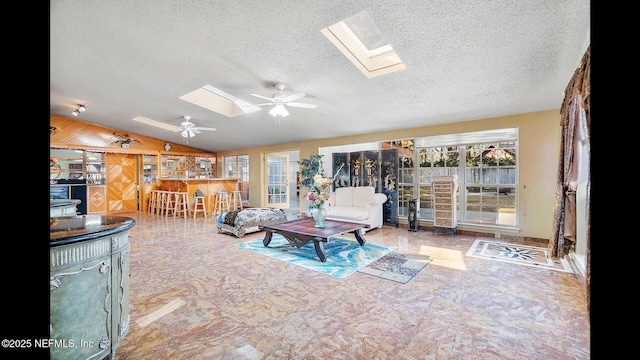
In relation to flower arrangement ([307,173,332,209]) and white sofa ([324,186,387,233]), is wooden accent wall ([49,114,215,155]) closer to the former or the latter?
white sofa ([324,186,387,233])

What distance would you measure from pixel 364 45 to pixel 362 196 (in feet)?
10.1

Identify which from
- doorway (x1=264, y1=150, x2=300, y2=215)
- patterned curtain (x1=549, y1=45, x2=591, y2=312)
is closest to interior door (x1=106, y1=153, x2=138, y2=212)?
doorway (x1=264, y1=150, x2=300, y2=215)

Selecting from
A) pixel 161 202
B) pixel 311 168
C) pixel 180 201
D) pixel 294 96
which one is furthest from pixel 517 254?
pixel 161 202

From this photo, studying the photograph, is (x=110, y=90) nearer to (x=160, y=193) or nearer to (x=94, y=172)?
(x=160, y=193)

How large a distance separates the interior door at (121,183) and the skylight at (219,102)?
16.4ft

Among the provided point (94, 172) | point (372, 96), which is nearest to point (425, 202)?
point (372, 96)

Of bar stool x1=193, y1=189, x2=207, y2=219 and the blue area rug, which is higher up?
bar stool x1=193, y1=189, x2=207, y2=219

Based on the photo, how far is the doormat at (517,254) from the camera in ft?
10.8

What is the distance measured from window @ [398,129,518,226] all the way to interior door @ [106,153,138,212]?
877cm

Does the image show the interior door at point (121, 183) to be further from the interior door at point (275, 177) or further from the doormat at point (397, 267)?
the doormat at point (397, 267)

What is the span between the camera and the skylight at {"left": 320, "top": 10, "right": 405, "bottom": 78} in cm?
310

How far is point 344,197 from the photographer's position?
586 cm
